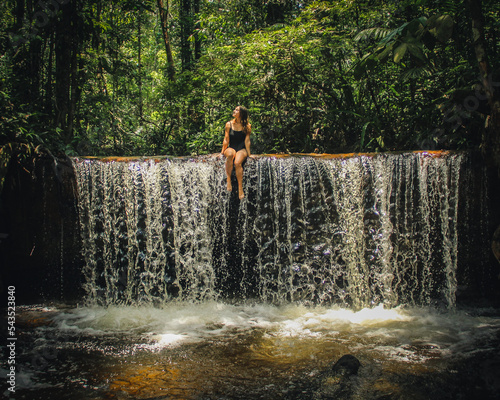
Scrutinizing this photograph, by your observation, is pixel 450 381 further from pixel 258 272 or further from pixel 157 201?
pixel 157 201

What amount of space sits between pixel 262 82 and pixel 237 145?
3678mm

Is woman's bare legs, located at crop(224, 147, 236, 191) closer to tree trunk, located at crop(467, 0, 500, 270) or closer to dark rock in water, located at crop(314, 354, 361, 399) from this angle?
dark rock in water, located at crop(314, 354, 361, 399)

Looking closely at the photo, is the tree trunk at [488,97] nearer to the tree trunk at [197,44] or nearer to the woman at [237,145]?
the woman at [237,145]

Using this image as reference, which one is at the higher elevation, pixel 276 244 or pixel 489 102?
pixel 489 102

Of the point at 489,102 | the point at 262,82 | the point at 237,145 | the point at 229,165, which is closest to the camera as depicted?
the point at 489,102

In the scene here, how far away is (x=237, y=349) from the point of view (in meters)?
3.91

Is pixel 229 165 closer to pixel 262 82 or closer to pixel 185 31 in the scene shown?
pixel 262 82

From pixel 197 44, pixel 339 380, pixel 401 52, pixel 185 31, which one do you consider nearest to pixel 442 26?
pixel 401 52

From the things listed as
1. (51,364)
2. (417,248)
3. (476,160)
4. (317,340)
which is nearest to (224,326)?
(317,340)

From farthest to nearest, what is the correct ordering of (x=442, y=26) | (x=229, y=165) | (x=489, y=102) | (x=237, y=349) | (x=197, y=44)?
(x=197, y=44) < (x=229, y=165) < (x=489, y=102) < (x=442, y=26) < (x=237, y=349)

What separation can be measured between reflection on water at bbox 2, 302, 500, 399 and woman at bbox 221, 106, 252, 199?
182cm

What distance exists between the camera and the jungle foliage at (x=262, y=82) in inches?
273

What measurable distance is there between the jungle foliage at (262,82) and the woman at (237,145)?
2.32 metres

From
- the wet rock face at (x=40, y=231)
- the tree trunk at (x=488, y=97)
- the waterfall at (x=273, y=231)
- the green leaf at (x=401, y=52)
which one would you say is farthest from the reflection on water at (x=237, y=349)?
the green leaf at (x=401, y=52)
